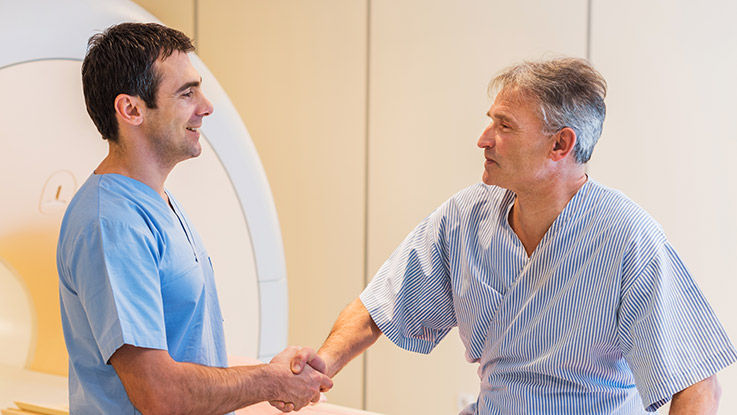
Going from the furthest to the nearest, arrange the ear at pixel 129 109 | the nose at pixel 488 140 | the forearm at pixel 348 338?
the forearm at pixel 348 338
the nose at pixel 488 140
the ear at pixel 129 109

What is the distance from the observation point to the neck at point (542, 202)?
1.36m

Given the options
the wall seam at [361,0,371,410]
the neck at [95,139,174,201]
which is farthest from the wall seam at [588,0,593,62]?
the neck at [95,139,174,201]

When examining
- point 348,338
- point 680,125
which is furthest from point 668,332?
point 680,125

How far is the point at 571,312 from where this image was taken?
51.4 inches

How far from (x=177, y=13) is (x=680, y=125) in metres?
1.86

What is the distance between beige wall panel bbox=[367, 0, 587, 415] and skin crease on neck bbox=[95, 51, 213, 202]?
133 centimetres

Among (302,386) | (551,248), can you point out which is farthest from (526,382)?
(302,386)

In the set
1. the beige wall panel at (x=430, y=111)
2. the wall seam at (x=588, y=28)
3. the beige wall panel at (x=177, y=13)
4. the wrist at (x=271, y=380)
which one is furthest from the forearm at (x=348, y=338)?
the beige wall panel at (x=177, y=13)

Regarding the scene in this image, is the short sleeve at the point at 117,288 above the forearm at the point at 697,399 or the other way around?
above

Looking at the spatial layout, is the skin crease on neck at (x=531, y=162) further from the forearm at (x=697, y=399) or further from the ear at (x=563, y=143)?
the forearm at (x=697, y=399)

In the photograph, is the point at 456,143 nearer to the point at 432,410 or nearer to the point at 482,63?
the point at 482,63

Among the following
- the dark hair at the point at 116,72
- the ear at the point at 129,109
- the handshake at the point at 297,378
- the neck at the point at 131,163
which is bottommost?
the handshake at the point at 297,378

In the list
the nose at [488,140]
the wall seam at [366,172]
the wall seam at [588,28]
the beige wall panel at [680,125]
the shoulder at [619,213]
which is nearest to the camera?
the shoulder at [619,213]

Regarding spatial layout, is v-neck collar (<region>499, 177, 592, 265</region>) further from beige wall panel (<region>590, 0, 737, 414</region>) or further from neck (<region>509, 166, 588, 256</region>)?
beige wall panel (<region>590, 0, 737, 414</region>)
